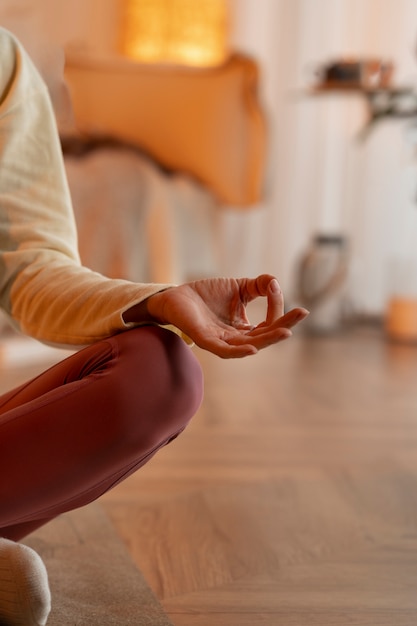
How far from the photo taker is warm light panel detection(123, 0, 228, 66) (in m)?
4.32

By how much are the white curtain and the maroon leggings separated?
115 inches

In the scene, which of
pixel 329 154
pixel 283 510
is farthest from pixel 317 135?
pixel 283 510

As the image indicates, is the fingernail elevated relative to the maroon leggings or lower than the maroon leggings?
elevated

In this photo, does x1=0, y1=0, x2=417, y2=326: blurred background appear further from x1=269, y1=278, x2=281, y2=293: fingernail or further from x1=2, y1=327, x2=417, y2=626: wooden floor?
x1=269, y1=278, x2=281, y2=293: fingernail

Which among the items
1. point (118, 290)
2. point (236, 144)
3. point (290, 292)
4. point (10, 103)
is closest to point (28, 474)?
point (118, 290)

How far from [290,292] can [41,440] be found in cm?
325

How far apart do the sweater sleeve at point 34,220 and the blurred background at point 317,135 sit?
106 inches

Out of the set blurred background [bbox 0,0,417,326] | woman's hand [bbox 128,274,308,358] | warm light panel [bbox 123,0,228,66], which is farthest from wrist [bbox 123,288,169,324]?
warm light panel [bbox 123,0,228,66]

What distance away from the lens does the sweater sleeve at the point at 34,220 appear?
38.5 inches

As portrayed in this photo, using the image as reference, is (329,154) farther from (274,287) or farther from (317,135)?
(274,287)

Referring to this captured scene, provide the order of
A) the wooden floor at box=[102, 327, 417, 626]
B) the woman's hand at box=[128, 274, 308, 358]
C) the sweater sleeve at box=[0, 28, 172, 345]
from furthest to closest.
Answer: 1. the wooden floor at box=[102, 327, 417, 626]
2. the sweater sleeve at box=[0, 28, 172, 345]
3. the woman's hand at box=[128, 274, 308, 358]

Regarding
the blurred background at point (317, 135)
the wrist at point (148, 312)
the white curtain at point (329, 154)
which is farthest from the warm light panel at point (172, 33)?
the wrist at point (148, 312)

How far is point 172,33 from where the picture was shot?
437cm

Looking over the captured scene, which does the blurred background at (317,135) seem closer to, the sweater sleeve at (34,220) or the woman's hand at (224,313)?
the sweater sleeve at (34,220)
